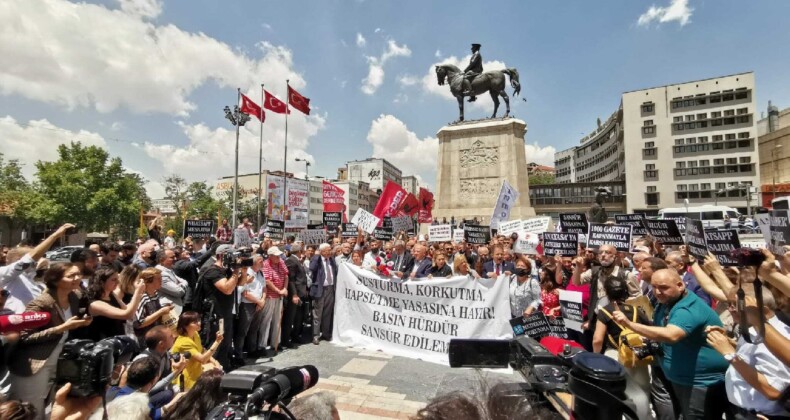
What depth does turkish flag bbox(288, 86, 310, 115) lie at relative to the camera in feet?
80.2

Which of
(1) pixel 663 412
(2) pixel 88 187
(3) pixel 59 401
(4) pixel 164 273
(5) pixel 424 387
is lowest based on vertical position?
(5) pixel 424 387

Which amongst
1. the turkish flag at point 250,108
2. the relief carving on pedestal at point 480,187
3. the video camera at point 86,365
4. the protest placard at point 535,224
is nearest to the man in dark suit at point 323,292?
the protest placard at point 535,224

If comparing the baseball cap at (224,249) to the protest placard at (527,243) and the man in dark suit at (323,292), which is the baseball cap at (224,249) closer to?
the man in dark suit at (323,292)

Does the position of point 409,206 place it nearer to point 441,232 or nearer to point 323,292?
point 441,232

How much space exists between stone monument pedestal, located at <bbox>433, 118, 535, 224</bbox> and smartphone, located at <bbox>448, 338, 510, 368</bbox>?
1741 centimetres

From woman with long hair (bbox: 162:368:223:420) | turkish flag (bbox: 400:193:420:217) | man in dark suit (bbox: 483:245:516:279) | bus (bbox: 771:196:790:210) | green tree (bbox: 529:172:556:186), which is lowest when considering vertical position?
woman with long hair (bbox: 162:368:223:420)

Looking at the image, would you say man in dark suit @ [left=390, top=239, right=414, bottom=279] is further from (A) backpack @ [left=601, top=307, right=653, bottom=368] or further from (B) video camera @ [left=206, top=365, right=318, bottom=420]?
(B) video camera @ [left=206, top=365, right=318, bottom=420]

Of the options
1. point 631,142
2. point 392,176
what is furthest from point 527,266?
point 392,176

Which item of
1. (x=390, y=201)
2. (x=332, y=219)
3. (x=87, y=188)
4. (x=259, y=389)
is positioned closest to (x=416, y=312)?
(x=259, y=389)

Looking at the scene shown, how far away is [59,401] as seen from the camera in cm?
230

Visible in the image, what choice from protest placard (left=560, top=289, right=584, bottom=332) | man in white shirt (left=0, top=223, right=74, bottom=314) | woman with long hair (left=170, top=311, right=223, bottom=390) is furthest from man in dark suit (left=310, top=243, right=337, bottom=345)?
protest placard (left=560, top=289, right=584, bottom=332)

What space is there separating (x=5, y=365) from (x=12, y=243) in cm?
5745

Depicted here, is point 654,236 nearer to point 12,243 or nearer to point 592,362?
point 592,362

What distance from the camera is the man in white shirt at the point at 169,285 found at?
5.16 metres
